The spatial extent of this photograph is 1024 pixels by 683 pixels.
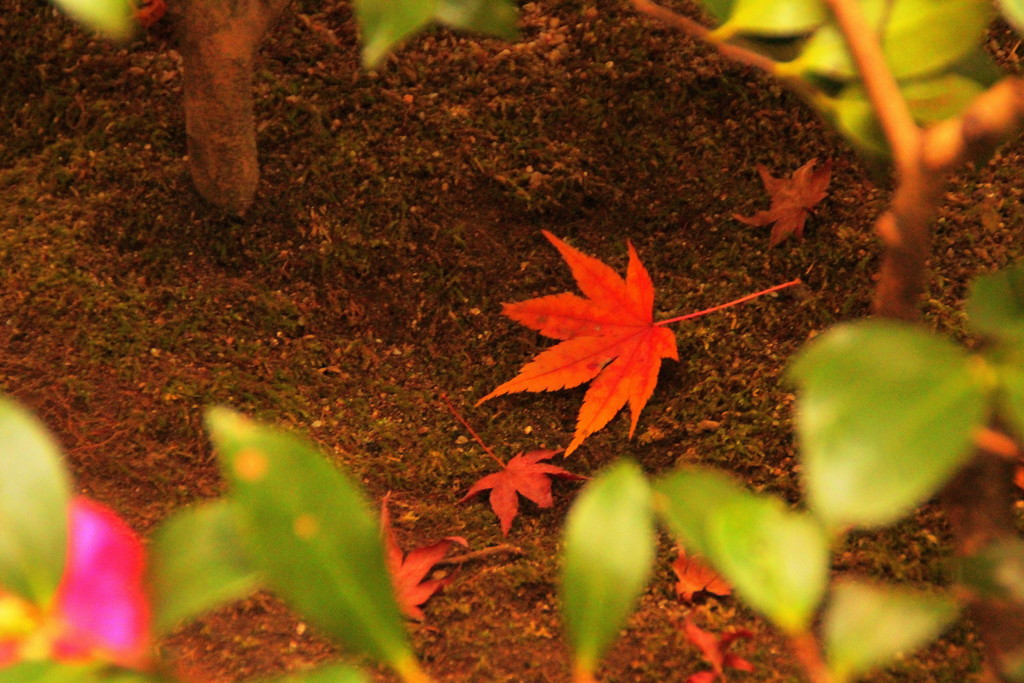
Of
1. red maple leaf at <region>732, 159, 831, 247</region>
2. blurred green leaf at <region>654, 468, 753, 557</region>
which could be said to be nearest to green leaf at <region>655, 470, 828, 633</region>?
blurred green leaf at <region>654, 468, 753, 557</region>

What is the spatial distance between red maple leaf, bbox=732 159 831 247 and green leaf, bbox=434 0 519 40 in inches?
29.0

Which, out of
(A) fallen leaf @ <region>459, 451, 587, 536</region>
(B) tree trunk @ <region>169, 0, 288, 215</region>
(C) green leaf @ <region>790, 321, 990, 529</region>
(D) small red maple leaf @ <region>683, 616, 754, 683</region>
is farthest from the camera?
(B) tree trunk @ <region>169, 0, 288, 215</region>

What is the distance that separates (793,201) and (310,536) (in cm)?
107

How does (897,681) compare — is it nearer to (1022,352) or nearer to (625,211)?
(1022,352)

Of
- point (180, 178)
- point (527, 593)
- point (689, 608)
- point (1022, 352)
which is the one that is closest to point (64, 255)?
point (180, 178)

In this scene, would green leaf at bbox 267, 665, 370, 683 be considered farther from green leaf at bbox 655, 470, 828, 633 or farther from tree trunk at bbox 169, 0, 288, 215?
tree trunk at bbox 169, 0, 288, 215

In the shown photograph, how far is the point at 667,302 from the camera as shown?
125cm

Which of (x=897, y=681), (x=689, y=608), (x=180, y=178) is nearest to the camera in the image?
(x=897, y=681)

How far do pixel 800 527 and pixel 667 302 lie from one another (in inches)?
34.3

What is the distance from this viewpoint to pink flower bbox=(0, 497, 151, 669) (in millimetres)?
381

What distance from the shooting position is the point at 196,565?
408 mm

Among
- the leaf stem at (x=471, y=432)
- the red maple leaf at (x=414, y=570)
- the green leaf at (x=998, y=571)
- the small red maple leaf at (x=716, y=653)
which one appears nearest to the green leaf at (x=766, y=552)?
the green leaf at (x=998, y=571)

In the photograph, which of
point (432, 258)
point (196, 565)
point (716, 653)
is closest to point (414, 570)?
point (716, 653)

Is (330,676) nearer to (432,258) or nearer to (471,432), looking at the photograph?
(471,432)
